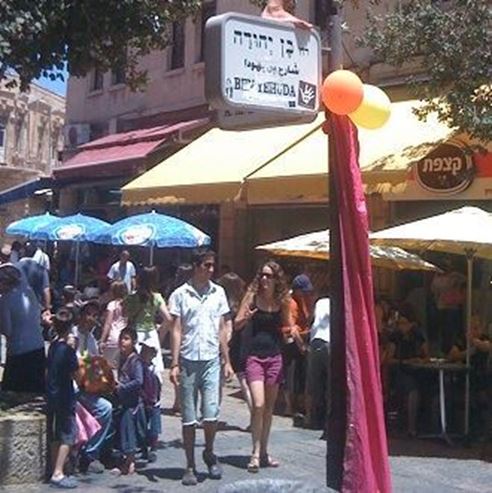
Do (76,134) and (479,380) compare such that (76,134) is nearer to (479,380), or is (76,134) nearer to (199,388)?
(479,380)

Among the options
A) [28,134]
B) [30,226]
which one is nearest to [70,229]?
[30,226]

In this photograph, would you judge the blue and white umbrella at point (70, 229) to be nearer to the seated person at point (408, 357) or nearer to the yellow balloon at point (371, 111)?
the seated person at point (408, 357)

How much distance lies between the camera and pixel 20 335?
8477 millimetres

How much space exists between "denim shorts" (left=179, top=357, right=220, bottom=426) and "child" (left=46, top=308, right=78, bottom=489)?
0.85 m

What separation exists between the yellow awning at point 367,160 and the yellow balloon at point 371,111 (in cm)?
610

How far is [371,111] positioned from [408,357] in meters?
5.40

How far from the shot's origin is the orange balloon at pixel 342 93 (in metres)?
5.26

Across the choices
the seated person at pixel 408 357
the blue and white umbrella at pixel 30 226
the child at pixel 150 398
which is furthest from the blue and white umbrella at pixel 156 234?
the child at pixel 150 398

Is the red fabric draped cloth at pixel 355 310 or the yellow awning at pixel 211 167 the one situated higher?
the yellow awning at pixel 211 167

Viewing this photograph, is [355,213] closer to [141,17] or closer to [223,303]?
[223,303]

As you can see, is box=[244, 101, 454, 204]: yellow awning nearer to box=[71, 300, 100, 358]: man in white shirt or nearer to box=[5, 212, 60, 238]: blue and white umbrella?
box=[71, 300, 100, 358]: man in white shirt

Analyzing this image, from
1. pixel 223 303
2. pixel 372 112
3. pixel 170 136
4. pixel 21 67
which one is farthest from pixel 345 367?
pixel 170 136

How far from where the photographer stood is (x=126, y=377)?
8047 mm

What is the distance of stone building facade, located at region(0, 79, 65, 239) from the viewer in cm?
4431
